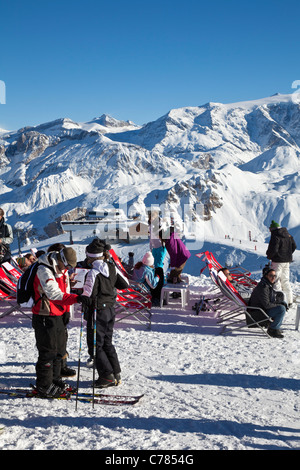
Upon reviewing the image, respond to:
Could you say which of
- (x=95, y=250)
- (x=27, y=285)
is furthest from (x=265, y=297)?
(x=27, y=285)

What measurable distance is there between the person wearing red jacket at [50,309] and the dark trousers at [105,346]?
1.34ft

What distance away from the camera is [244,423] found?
148 inches

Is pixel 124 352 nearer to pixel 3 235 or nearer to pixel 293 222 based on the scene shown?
pixel 3 235

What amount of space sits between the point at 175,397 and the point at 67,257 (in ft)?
6.25

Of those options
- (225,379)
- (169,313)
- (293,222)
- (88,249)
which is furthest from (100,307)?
(293,222)

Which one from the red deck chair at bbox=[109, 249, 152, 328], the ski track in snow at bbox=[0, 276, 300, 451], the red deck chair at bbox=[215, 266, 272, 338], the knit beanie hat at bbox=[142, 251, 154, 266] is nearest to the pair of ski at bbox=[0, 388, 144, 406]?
the ski track in snow at bbox=[0, 276, 300, 451]

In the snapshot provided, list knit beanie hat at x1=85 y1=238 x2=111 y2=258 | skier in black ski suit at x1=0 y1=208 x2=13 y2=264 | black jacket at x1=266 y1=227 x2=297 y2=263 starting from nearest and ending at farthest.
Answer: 1. knit beanie hat at x1=85 y1=238 x2=111 y2=258
2. black jacket at x1=266 y1=227 x2=297 y2=263
3. skier in black ski suit at x1=0 y1=208 x2=13 y2=264

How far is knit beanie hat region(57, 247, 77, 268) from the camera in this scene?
3.93 meters

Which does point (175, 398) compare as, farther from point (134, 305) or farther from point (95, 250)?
point (134, 305)

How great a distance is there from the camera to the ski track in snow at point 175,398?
11.4 feet

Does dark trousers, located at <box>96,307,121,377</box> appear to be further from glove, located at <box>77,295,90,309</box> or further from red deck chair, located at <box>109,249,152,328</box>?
red deck chair, located at <box>109,249,152,328</box>

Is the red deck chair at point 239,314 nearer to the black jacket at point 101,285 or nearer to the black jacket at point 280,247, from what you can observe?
the black jacket at point 280,247

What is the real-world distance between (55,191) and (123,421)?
186m

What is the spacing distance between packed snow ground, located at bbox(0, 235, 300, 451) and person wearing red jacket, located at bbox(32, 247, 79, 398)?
0.79 ft
